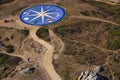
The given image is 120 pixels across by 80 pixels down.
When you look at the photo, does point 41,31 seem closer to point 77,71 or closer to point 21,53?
point 21,53

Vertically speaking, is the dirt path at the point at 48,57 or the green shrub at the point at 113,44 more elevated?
the green shrub at the point at 113,44

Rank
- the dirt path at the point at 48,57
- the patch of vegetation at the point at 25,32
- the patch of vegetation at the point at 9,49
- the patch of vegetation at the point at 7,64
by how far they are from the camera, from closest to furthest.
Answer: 1. the dirt path at the point at 48,57
2. the patch of vegetation at the point at 7,64
3. the patch of vegetation at the point at 9,49
4. the patch of vegetation at the point at 25,32

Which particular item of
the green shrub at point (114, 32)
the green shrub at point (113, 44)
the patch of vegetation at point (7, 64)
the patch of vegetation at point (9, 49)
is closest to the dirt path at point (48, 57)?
the patch of vegetation at point (9, 49)

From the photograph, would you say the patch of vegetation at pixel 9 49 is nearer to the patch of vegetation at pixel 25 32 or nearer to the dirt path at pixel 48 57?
the patch of vegetation at pixel 25 32

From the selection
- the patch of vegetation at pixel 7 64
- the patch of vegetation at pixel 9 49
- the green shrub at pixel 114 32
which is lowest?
the patch of vegetation at pixel 7 64

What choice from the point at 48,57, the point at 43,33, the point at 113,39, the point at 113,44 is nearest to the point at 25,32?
the point at 43,33

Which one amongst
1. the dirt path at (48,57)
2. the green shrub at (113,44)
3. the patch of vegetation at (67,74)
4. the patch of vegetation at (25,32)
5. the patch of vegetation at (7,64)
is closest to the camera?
the patch of vegetation at (67,74)

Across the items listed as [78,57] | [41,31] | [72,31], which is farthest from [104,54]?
[41,31]
